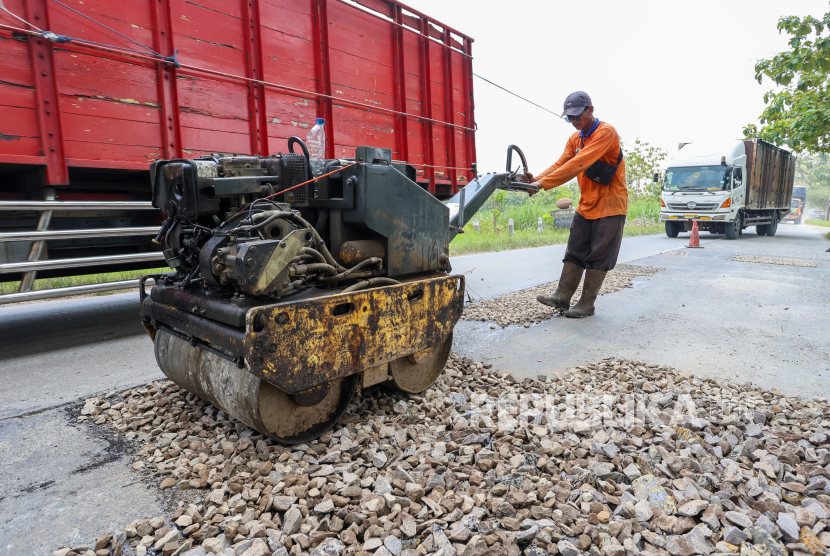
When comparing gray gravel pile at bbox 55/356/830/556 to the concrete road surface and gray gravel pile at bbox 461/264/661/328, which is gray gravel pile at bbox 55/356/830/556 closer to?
the concrete road surface

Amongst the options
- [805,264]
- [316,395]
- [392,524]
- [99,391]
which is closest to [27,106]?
[99,391]

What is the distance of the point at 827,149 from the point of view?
43.8 feet

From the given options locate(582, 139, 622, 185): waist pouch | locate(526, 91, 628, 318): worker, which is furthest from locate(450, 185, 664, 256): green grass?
locate(582, 139, 622, 185): waist pouch

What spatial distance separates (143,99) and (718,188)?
1533cm

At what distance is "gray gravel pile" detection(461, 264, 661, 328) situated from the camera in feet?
15.3

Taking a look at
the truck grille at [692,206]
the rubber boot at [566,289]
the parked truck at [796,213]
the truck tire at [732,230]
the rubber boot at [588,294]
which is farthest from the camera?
the parked truck at [796,213]

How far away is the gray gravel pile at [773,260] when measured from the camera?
8.31 metres

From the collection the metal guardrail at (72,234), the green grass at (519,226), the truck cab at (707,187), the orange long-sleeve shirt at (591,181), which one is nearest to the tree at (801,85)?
the truck cab at (707,187)

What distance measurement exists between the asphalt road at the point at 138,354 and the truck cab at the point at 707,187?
8.48m

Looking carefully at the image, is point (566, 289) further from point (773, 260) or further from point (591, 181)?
point (773, 260)

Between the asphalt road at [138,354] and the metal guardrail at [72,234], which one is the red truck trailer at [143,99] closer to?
the metal guardrail at [72,234]

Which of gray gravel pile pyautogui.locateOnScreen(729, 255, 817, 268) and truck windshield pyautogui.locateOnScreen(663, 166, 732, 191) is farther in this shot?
truck windshield pyautogui.locateOnScreen(663, 166, 732, 191)

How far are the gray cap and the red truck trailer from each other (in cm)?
233

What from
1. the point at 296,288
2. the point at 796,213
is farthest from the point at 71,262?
the point at 796,213
